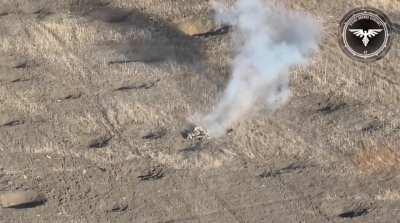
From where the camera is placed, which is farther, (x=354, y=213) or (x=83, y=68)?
(x=83, y=68)

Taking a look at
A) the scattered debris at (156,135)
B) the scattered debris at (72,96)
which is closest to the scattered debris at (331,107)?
the scattered debris at (156,135)

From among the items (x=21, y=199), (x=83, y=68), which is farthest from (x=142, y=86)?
(x=21, y=199)

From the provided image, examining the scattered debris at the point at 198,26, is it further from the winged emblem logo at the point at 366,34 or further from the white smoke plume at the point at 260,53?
the winged emblem logo at the point at 366,34

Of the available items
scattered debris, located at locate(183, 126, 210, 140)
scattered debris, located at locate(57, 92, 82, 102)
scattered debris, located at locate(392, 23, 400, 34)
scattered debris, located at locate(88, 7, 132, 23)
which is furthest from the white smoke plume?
scattered debris, located at locate(57, 92, 82, 102)

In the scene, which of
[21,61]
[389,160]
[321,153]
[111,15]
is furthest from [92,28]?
[389,160]

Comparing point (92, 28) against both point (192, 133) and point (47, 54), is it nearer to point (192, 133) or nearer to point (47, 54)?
point (47, 54)

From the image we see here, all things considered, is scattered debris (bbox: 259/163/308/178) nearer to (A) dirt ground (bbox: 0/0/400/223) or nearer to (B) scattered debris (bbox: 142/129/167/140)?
(A) dirt ground (bbox: 0/0/400/223)

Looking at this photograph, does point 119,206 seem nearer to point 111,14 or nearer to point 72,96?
point 72,96
